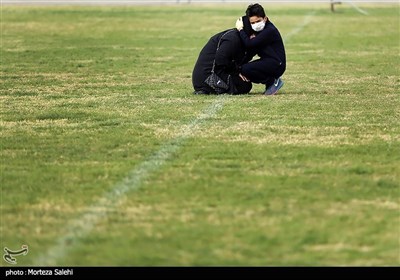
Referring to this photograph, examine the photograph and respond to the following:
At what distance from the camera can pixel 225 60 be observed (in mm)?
13703

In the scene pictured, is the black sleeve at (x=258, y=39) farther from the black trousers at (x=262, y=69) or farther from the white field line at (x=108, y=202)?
the white field line at (x=108, y=202)

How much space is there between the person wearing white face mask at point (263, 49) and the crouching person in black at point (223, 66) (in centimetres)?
11

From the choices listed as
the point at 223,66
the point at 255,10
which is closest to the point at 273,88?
the point at 223,66

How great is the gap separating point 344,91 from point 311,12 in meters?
32.4

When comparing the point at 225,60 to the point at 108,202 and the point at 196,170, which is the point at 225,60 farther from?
the point at 108,202

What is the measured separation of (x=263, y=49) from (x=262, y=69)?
11.0 inches

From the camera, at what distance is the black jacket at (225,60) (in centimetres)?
1366

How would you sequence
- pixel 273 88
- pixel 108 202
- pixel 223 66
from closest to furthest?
pixel 108 202
pixel 223 66
pixel 273 88

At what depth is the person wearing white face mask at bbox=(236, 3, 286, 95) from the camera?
13617mm

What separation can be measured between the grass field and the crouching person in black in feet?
0.97

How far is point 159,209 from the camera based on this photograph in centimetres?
684

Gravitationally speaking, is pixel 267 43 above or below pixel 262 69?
above

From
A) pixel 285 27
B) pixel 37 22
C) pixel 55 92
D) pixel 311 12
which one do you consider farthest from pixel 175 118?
pixel 311 12
